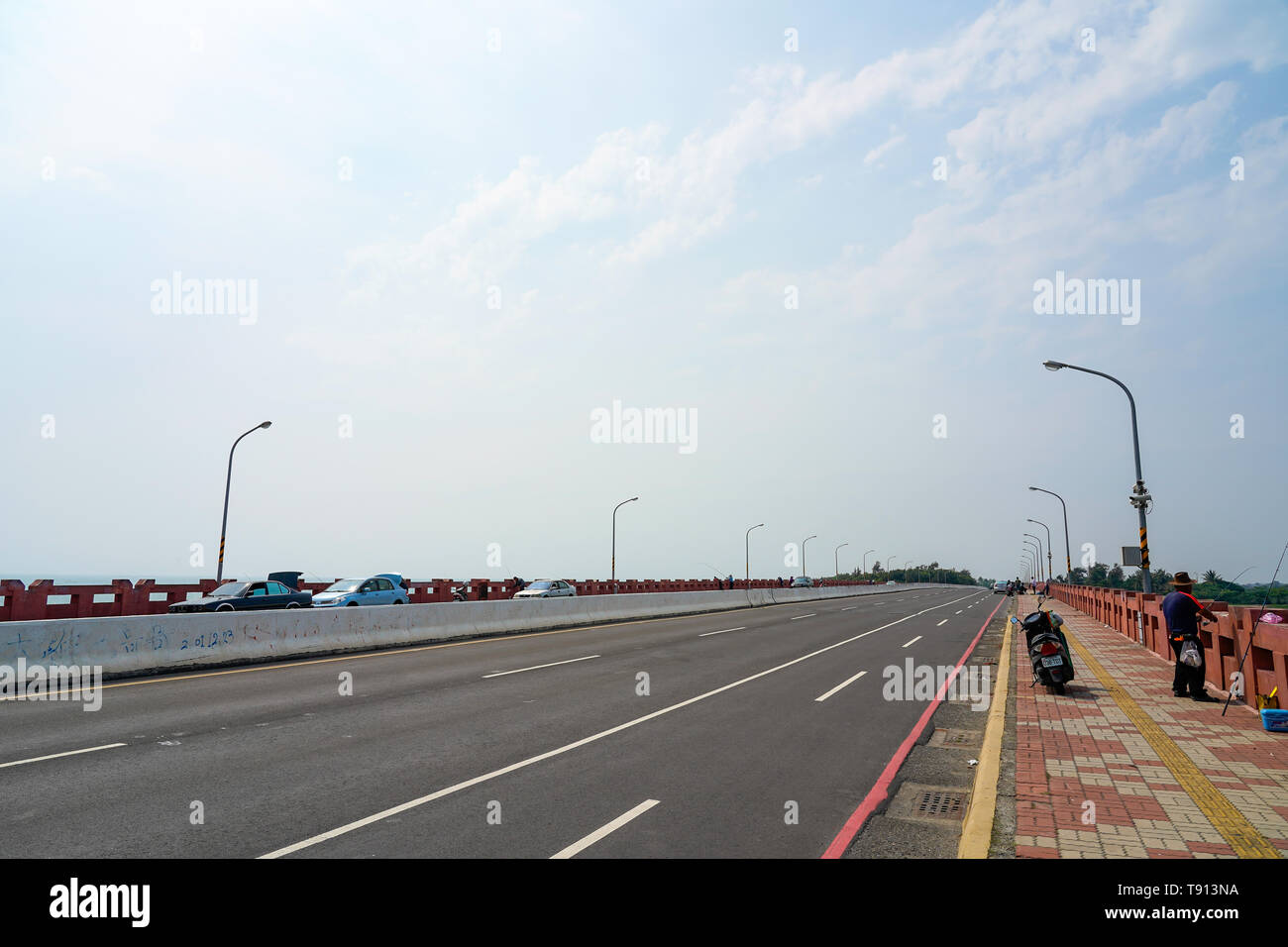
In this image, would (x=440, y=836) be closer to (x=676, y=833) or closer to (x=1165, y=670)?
(x=676, y=833)

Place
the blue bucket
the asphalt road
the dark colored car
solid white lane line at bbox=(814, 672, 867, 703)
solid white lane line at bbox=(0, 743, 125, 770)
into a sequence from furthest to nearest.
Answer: the dark colored car → solid white lane line at bbox=(814, 672, 867, 703) → the blue bucket → solid white lane line at bbox=(0, 743, 125, 770) → the asphalt road

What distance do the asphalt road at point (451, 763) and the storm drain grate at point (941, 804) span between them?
1.95ft

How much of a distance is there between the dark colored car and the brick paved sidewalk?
21689 mm

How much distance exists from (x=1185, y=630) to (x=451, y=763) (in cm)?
1055

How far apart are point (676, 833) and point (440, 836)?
1.75 meters

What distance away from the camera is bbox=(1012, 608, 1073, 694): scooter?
12.2 metres

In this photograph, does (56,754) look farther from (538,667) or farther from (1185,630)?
(1185,630)

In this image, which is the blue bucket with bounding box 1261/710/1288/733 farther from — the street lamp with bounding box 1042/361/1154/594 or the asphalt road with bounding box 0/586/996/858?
the street lamp with bounding box 1042/361/1154/594

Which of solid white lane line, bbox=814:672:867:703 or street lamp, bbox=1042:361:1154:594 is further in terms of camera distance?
street lamp, bbox=1042:361:1154:594

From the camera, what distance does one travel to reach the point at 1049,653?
1238 cm

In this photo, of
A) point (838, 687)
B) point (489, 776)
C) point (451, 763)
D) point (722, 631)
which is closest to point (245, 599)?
point (722, 631)

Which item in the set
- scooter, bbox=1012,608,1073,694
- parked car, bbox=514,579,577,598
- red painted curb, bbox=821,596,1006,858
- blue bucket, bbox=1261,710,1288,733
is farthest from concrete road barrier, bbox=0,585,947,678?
blue bucket, bbox=1261,710,1288,733
